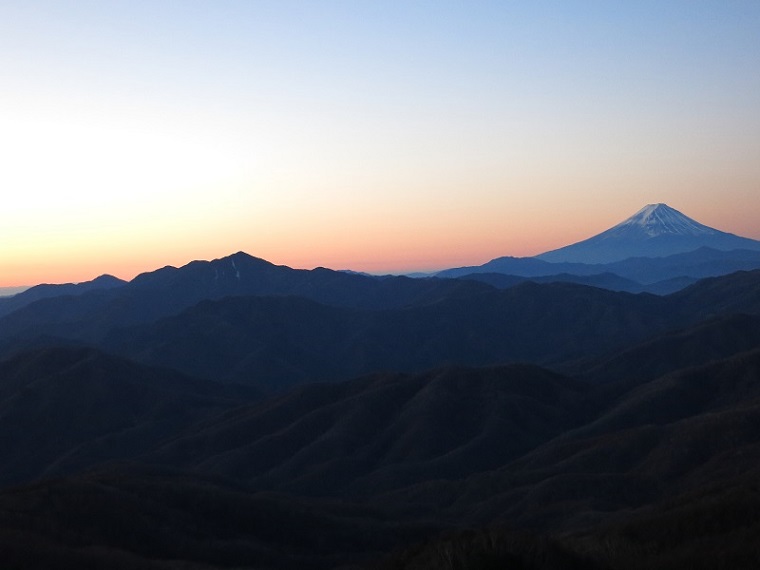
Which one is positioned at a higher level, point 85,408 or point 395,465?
point 85,408

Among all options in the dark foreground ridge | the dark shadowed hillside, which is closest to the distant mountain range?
the dark foreground ridge

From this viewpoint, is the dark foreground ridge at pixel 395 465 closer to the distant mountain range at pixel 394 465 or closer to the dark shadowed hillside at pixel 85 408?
the distant mountain range at pixel 394 465

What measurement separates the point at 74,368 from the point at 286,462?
5462 centimetres

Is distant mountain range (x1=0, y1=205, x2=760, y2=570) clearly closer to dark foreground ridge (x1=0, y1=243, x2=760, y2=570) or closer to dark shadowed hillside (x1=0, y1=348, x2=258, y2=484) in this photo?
dark foreground ridge (x1=0, y1=243, x2=760, y2=570)

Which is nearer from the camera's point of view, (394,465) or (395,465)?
(395,465)

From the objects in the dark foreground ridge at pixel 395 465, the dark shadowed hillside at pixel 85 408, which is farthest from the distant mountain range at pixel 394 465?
the dark shadowed hillside at pixel 85 408

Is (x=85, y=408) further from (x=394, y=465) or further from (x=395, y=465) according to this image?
(x=395, y=465)

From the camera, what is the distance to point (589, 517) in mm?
→ 48719

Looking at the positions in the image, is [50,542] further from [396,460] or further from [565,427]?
[565,427]

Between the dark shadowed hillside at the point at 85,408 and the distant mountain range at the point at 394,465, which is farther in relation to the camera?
the dark shadowed hillside at the point at 85,408

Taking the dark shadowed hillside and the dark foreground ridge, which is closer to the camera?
the dark foreground ridge

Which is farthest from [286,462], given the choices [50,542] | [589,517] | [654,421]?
[50,542]

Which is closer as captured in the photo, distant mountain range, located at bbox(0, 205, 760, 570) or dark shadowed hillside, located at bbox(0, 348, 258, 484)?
distant mountain range, located at bbox(0, 205, 760, 570)

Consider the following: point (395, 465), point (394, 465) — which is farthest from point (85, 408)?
point (395, 465)
